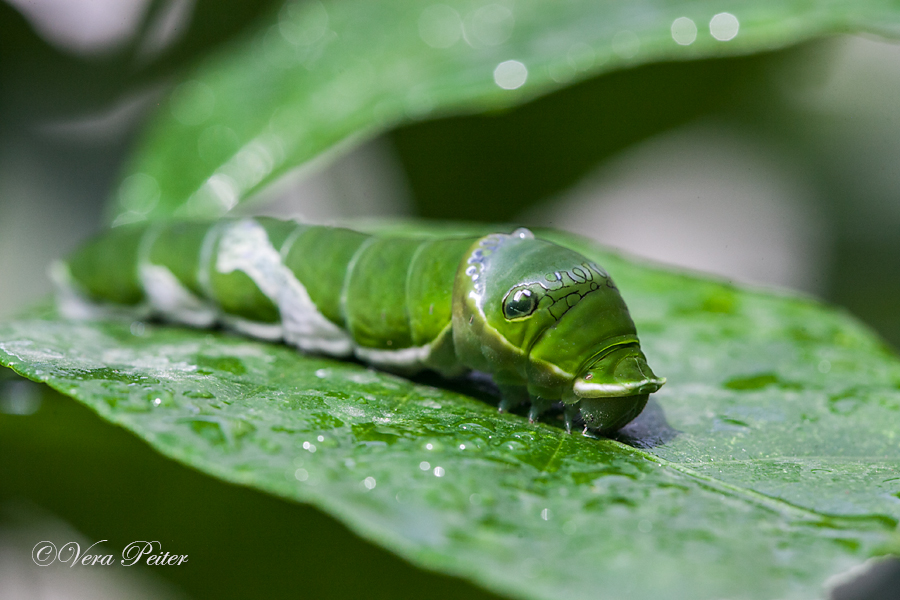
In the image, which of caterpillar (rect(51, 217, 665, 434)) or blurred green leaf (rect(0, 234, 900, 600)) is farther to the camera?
caterpillar (rect(51, 217, 665, 434))

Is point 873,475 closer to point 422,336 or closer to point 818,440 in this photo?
point 818,440

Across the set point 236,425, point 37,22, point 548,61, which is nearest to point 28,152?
point 37,22

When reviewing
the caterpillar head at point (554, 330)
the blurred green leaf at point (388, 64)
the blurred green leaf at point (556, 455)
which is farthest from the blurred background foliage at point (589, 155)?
the caterpillar head at point (554, 330)

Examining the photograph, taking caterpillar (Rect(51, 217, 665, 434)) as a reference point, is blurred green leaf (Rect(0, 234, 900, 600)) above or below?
below

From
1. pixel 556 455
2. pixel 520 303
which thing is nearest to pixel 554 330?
pixel 520 303

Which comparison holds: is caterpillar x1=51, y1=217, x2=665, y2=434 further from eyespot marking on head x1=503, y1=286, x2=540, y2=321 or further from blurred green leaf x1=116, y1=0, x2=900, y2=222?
blurred green leaf x1=116, y1=0, x2=900, y2=222

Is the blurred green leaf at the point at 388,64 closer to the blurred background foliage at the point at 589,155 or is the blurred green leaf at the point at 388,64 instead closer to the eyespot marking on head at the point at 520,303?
the blurred background foliage at the point at 589,155

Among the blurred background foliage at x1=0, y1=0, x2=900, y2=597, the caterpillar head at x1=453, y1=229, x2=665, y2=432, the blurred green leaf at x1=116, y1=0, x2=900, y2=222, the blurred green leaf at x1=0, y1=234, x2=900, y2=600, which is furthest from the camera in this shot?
the blurred background foliage at x1=0, y1=0, x2=900, y2=597

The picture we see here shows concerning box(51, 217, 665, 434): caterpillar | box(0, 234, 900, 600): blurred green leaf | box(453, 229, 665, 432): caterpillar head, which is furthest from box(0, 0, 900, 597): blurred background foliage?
box(453, 229, 665, 432): caterpillar head
